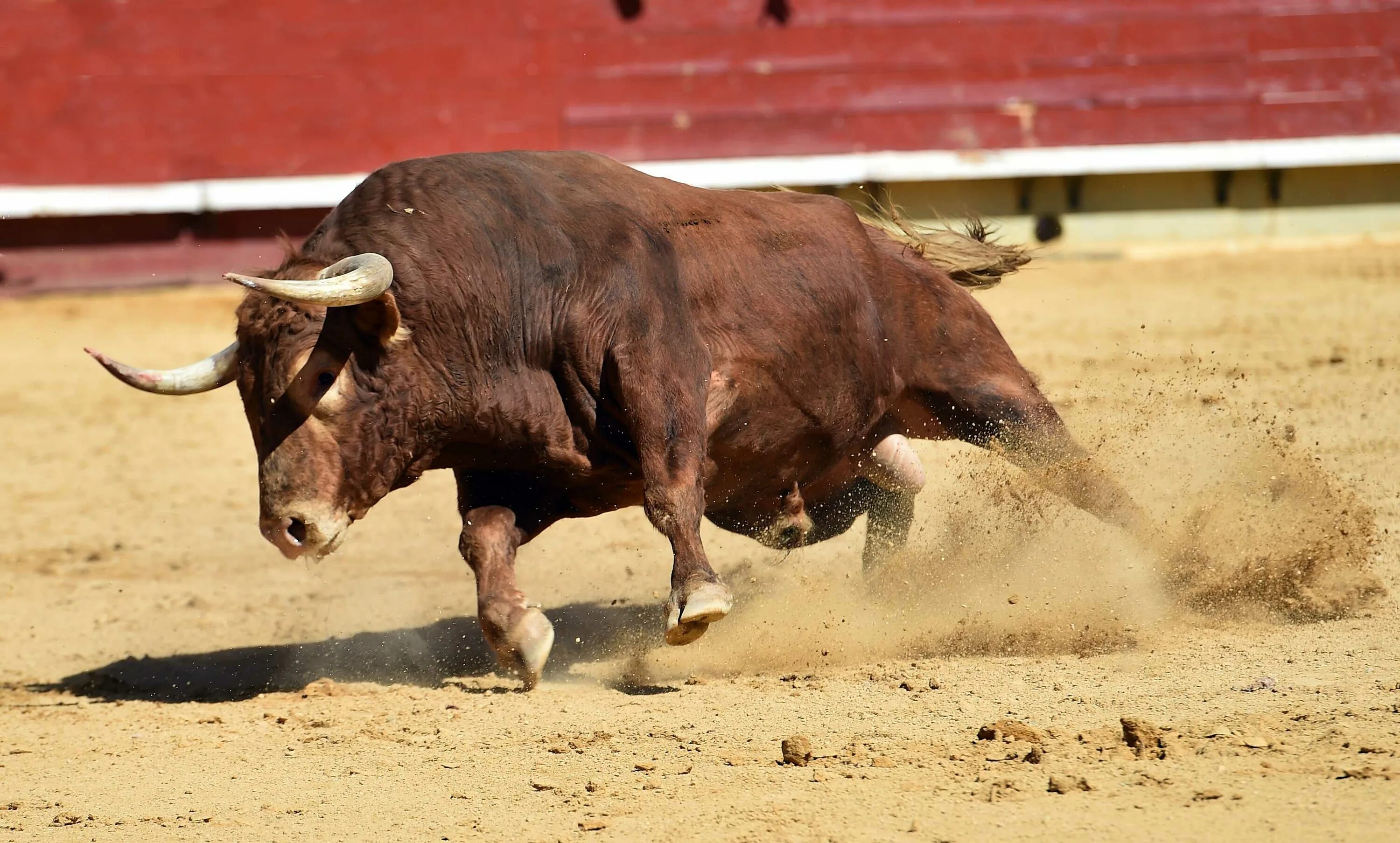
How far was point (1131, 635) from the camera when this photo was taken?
4000 millimetres

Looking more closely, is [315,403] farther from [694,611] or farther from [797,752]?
[797,752]

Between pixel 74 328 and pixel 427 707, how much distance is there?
579 cm

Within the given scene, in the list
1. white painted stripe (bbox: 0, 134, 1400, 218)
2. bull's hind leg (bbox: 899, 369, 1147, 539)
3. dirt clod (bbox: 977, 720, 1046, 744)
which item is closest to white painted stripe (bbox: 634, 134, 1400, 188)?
white painted stripe (bbox: 0, 134, 1400, 218)

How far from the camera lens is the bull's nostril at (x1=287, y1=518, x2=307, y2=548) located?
3.71 m

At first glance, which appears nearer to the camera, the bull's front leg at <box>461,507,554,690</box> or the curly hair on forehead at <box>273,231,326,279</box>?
the curly hair on forehead at <box>273,231,326,279</box>

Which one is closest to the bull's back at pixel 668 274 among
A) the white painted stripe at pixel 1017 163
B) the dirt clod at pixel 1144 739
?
the dirt clod at pixel 1144 739

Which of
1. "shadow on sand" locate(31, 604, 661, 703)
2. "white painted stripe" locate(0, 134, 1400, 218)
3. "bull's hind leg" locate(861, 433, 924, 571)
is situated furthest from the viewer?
"white painted stripe" locate(0, 134, 1400, 218)

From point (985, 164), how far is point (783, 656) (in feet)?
21.5

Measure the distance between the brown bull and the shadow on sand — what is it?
1.64 feet

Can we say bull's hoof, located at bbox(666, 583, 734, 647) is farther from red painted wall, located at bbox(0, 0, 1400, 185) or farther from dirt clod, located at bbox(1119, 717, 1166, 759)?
red painted wall, located at bbox(0, 0, 1400, 185)

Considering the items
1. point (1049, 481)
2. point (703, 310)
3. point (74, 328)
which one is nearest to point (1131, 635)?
point (1049, 481)

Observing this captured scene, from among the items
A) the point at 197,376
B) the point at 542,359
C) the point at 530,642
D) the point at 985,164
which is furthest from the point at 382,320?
the point at 985,164

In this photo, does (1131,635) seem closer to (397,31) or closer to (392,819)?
(392,819)

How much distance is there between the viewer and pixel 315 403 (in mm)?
3656
